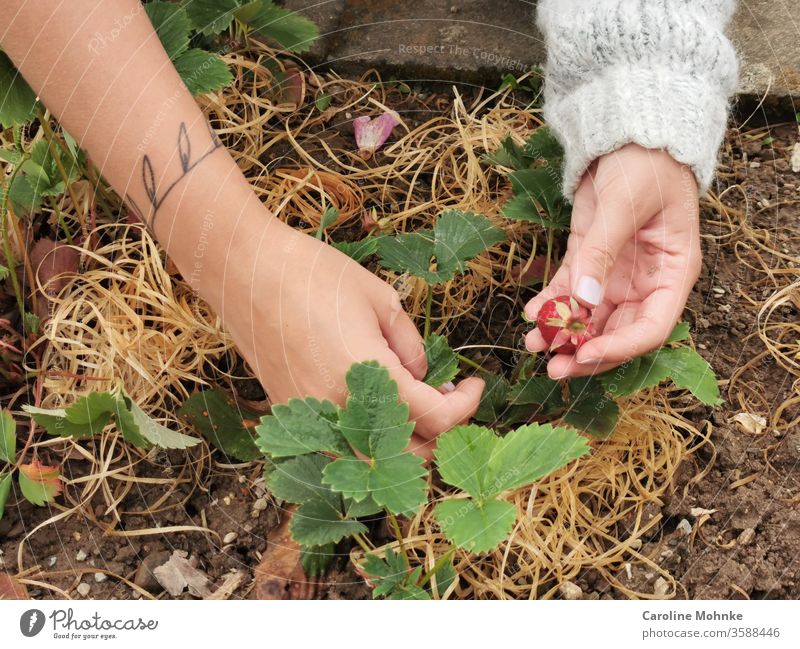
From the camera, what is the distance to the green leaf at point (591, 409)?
0.83 meters

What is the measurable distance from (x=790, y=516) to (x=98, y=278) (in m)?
0.84

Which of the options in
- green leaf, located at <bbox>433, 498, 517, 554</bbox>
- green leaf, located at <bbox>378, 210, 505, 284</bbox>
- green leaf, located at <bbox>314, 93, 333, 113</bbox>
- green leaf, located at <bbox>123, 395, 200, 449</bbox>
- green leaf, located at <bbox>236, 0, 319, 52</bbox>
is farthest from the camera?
green leaf, located at <bbox>314, 93, 333, 113</bbox>

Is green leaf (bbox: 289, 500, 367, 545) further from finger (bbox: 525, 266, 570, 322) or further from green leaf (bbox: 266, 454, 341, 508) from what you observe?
finger (bbox: 525, 266, 570, 322)

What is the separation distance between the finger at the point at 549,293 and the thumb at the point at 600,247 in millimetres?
49

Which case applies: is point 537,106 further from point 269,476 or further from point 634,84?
point 269,476

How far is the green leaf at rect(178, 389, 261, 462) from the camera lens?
853 mm

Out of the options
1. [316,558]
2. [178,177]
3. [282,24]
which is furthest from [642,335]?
[282,24]

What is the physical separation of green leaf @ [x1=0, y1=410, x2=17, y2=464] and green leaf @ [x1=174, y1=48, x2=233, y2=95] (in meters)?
0.42


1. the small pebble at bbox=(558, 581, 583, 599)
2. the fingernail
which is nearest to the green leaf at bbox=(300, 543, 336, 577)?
the small pebble at bbox=(558, 581, 583, 599)

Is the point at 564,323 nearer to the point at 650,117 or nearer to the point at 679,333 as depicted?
the point at 679,333

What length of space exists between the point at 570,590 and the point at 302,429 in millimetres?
333
